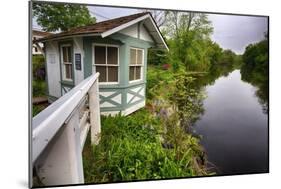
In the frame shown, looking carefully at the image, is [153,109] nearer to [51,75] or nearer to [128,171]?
[128,171]

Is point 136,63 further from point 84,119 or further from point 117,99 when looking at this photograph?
point 84,119

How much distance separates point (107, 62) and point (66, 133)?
62cm

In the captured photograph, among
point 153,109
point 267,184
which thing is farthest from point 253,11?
point 267,184

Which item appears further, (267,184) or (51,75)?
(267,184)

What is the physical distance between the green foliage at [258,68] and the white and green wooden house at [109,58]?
0.73 m

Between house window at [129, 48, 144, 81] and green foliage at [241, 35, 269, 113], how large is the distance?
0.86 meters

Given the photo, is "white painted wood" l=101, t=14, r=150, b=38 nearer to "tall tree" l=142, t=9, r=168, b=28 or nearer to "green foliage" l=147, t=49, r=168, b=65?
"tall tree" l=142, t=9, r=168, b=28

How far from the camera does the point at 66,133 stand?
6.35 ft

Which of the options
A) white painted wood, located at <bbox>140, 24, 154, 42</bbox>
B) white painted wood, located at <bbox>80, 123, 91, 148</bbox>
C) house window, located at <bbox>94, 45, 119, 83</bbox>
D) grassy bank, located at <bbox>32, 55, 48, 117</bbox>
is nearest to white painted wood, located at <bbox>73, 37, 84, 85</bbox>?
A: house window, located at <bbox>94, 45, 119, 83</bbox>

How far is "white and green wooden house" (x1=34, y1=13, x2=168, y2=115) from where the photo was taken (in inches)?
83.0

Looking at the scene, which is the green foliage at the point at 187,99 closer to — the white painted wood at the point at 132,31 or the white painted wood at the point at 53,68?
the white painted wood at the point at 132,31

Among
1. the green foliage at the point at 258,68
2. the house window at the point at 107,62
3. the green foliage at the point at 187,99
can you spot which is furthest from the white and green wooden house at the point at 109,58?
the green foliage at the point at 258,68

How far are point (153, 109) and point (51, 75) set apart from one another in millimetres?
825

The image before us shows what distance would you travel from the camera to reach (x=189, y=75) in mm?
2350
